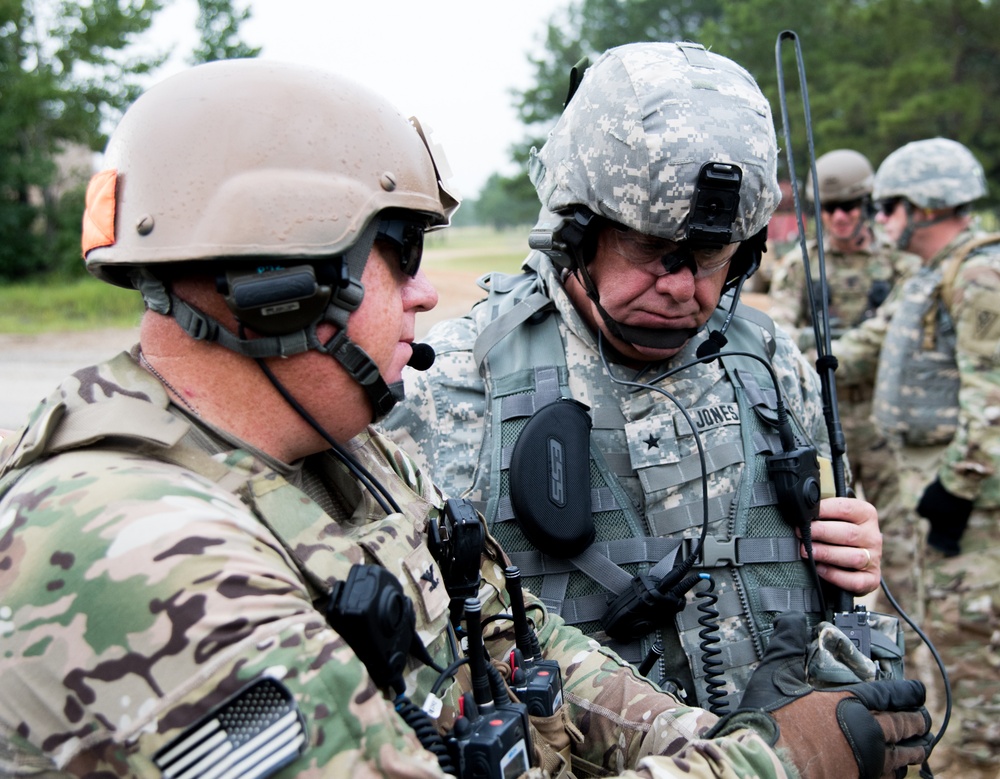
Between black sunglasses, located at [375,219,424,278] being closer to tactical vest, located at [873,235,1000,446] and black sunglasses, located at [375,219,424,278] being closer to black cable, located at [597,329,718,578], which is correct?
black cable, located at [597,329,718,578]

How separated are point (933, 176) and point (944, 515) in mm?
2285

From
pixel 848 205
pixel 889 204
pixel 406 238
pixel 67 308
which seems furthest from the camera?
pixel 67 308

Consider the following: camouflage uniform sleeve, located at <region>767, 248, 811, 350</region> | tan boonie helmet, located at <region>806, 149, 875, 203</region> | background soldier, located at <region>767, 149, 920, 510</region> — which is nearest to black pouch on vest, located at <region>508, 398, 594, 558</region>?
background soldier, located at <region>767, 149, 920, 510</region>

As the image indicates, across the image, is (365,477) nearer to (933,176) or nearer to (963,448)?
(963,448)

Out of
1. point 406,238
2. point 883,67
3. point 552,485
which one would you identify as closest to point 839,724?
point 552,485

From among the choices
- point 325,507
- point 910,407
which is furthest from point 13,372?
point 325,507

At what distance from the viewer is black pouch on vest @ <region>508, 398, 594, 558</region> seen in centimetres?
258

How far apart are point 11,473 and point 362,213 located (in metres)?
0.77

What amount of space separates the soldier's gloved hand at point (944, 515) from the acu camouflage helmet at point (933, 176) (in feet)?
6.40

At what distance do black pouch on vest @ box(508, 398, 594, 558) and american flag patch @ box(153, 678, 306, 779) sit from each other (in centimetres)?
130

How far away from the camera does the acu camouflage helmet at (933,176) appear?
5.76 metres

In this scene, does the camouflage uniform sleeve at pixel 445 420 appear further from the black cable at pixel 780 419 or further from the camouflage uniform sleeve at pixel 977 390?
the camouflage uniform sleeve at pixel 977 390

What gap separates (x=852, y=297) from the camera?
722 centimetres

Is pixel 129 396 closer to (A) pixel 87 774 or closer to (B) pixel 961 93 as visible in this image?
(A) pixel 87 774
